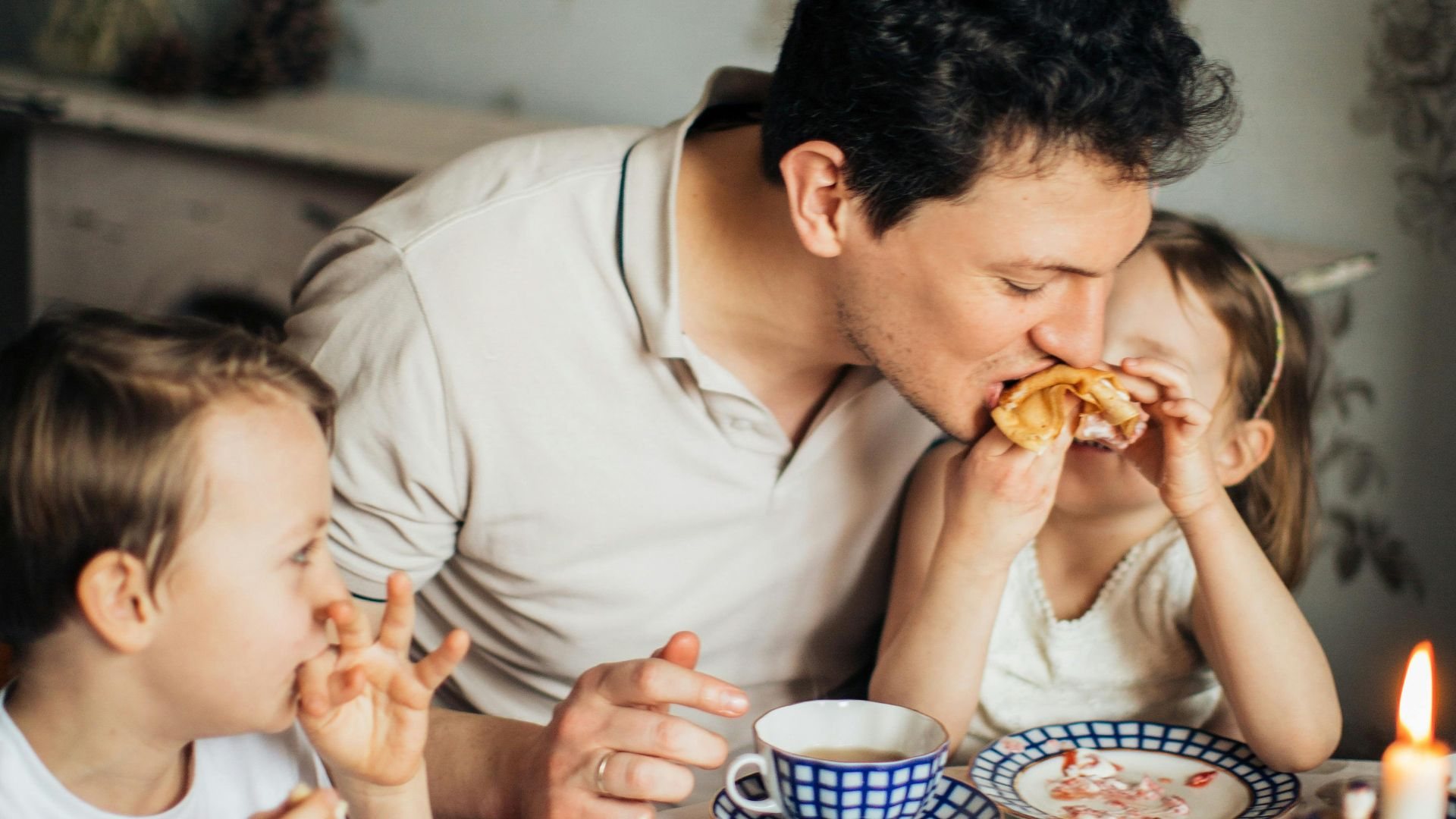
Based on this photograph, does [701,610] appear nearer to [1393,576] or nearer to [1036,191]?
[1036,191]

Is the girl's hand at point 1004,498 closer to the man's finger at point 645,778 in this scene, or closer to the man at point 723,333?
the man at point 723,333

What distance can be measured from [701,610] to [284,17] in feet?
5.61

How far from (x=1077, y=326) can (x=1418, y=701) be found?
61 cm

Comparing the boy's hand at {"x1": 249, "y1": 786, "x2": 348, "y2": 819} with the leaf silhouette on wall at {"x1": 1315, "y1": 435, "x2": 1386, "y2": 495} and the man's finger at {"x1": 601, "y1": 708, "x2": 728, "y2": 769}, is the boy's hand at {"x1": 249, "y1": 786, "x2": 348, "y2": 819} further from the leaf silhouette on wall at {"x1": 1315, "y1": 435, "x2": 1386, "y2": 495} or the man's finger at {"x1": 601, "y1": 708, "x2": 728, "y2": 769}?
the leaf silhouette on wall at {"x1": 1315, "y1": 435, "x2": 1386, "y2": 495}

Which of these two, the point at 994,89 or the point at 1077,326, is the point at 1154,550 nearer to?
the point at 1077,326

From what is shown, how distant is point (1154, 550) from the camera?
1.55 meters

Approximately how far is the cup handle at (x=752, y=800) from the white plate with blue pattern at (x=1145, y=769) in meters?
0.19

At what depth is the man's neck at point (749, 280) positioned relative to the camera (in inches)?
57.5

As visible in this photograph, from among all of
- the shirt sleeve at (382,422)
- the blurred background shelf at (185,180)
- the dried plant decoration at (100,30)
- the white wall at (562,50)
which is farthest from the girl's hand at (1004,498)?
the dried plant decoration at (100,30)

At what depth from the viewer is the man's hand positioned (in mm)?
1065

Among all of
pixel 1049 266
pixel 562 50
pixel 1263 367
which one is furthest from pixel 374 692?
pixel 562 50

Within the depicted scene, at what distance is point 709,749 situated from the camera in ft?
3.51

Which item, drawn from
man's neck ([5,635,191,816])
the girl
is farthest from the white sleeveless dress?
man's neck ([5,635,191,816])

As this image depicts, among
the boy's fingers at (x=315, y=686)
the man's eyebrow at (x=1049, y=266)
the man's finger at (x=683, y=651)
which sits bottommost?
the boy's fingers at (x=315, y=686)
